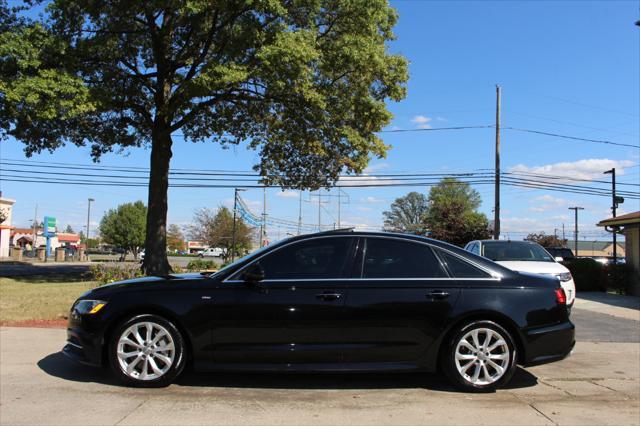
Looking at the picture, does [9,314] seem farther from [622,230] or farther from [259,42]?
[622,230]

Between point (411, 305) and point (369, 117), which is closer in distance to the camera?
point (411, 305)

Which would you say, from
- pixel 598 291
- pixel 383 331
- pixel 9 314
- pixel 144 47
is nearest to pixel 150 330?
pixel 383 331

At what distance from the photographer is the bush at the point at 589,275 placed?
19.7m

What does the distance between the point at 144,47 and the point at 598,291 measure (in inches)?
786

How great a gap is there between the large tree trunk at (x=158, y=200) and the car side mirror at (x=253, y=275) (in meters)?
14.0

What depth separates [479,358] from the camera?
520 cm

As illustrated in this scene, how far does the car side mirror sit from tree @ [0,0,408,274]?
11.2 m

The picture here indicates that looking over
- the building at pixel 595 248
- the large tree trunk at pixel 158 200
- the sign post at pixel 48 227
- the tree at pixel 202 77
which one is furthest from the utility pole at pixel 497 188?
the building at pixel 595 248

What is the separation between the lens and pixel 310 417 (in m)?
4.48

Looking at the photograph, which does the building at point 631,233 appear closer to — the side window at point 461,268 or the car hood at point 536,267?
the car hood at point 536,267

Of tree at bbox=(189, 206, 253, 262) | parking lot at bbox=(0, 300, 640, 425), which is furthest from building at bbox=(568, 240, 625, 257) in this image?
parking lot at bbox=(0, 300, 640, 425)

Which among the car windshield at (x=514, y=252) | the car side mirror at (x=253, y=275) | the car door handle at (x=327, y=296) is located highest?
the car windshield at (x=514, y=252)

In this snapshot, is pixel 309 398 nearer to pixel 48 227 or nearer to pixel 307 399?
pixel 307 399

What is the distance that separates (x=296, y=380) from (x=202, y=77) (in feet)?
39.0
